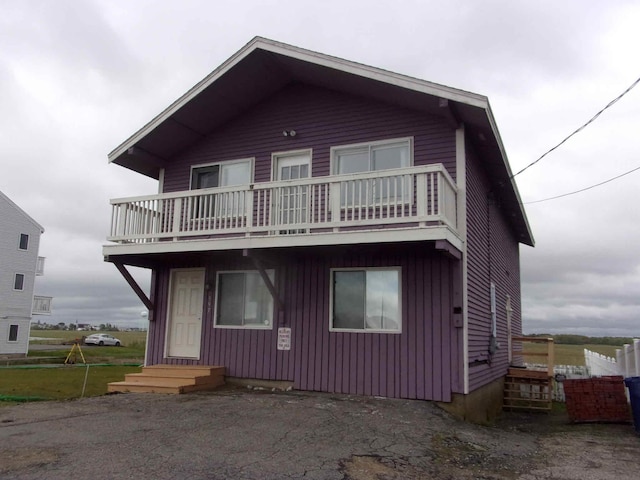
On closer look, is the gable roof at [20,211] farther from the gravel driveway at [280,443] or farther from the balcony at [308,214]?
the gravel driveway at [280,443]

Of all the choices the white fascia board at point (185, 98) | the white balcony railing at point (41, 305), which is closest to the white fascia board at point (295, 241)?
the white fascia board at point (185, 98)

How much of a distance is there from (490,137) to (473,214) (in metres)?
1.62

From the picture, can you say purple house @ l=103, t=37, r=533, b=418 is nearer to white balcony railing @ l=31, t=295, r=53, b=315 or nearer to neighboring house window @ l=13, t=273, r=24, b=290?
neighboring house window @ l=13, t=273, r=24, b=290

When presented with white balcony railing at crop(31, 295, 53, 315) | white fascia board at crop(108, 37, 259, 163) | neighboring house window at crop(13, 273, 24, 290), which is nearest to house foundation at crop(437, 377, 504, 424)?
white fascia board at crop(108, 37, 259, 163)

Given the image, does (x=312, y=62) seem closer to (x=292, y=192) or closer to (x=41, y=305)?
(x=292, y=192)

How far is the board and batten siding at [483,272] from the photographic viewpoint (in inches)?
435

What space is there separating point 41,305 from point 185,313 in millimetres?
29809

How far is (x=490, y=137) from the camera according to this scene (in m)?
11.1

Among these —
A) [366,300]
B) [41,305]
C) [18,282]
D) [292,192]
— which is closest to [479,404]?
[366,300]

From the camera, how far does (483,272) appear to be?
12.7 meters

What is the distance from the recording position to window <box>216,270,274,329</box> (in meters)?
12.0

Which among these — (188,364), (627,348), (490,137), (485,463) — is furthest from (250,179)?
(627,348)

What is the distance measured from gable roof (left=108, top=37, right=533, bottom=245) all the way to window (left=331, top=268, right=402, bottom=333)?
326 cm

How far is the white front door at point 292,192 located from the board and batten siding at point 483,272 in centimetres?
329
